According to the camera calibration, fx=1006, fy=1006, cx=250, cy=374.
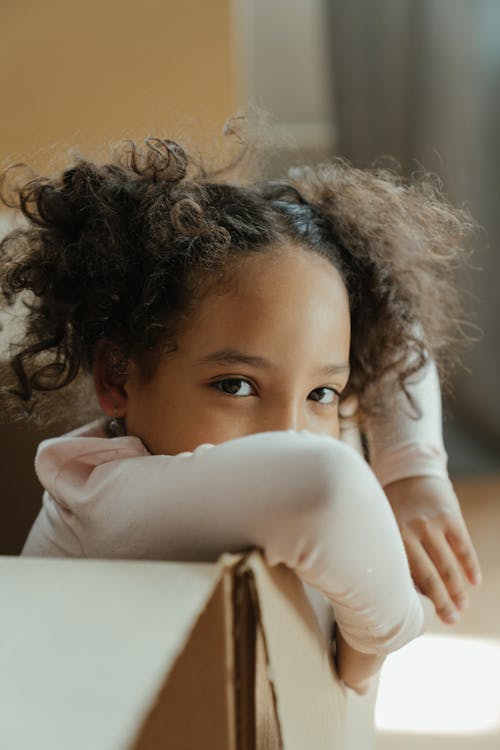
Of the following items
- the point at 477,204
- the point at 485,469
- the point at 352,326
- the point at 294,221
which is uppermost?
the point at 294,221

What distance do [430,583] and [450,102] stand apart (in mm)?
1355

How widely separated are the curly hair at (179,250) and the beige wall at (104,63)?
2.41ft

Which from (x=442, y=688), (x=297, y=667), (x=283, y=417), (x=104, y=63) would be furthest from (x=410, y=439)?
(x=104, y=63)

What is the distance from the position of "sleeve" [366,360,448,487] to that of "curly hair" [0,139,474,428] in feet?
0.07

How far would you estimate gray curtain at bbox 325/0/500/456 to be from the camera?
75.9 inches

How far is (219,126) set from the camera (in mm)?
1626

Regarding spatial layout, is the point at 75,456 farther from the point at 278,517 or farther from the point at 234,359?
the point at 278,517

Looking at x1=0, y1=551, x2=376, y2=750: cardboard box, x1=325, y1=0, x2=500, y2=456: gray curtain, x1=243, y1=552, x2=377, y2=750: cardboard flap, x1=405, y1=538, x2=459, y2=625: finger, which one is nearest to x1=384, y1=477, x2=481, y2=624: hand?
x1=405, y1=538, x2=459, y2=625: finger

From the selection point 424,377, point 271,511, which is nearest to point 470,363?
point 424,377

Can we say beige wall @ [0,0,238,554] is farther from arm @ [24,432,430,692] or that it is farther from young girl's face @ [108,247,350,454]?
arm @ [24,432,430,692]

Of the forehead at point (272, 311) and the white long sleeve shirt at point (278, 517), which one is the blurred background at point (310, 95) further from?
the white long sleeve shirt at point (278, 517)

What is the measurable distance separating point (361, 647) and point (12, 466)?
0.48 m

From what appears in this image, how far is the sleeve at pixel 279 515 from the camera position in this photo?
1.61 ft

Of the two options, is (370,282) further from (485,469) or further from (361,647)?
(485,469)
